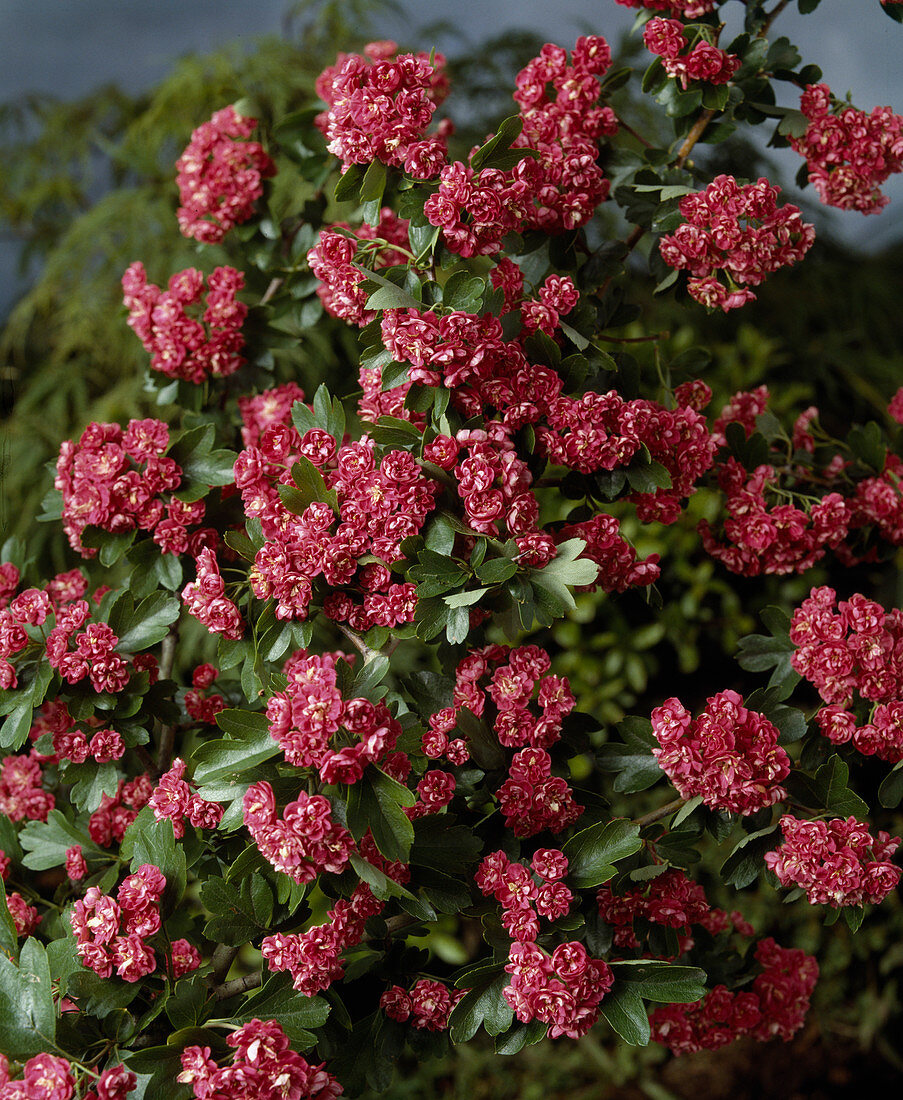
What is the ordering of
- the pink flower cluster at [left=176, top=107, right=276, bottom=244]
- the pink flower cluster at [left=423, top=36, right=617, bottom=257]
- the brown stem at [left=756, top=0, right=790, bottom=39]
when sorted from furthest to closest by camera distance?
1. the pink flower cluster at [left=176, top=107, right=276, bottom=244]
2. the brown stem at [left=756, top=0, right=790, bottom=39]
3. the pink flower cluster at [left=423, top=36, right=617, bottom=257]

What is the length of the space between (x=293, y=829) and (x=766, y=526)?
503mm

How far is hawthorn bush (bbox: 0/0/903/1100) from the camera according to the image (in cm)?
62

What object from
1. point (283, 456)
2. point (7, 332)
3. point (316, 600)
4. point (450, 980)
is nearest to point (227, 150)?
point (283, 456)

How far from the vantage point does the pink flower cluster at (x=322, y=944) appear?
0.62 meters

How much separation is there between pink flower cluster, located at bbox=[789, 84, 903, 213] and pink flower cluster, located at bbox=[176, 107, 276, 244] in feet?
1.78

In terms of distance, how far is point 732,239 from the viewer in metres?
0.75

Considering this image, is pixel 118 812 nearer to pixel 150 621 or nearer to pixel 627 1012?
pixel 150 621

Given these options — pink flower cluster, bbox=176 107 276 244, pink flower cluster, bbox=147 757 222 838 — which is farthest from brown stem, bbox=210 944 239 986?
pink flower cluster, bbox=176 107 276 244

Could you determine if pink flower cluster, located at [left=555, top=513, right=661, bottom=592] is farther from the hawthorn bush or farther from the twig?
the twig

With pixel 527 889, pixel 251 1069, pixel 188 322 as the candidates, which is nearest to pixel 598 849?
pixel 527 889

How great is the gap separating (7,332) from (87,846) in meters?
1.88

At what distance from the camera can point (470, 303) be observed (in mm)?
650

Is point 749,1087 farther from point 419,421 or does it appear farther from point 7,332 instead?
point 7,332

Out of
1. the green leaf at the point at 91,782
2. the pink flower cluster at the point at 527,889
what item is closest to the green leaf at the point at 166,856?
the green leaf at the point at 91,782
